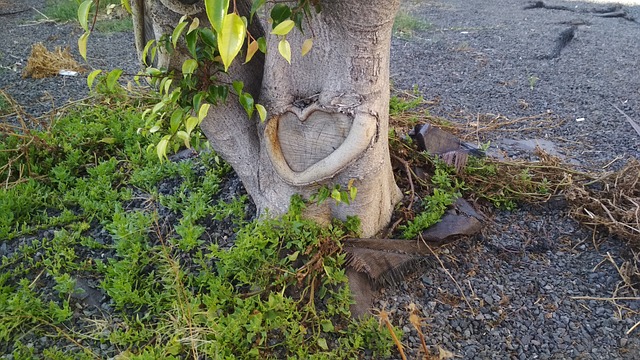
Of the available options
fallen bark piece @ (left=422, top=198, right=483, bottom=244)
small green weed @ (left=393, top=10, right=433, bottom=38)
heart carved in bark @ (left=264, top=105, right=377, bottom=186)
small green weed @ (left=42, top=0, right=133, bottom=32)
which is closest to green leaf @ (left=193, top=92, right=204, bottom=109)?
heart carved in bark @ (left=264, top=105, right=377, bottom=186)

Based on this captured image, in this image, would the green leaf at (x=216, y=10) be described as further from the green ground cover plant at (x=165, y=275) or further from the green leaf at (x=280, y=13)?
the green ground cover plant at (x=165, y=275)

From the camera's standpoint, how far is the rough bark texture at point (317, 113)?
187 centimetres

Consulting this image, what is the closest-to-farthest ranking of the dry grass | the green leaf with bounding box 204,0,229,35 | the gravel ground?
the green leaf with bounding box 204,0,229,35, the gravel ground, the dry grass

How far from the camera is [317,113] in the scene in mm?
2035

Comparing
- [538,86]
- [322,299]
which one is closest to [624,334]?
[322,299]

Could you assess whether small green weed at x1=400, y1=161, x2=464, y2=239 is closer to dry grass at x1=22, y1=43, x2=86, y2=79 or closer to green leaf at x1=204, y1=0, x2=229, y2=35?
green leaf at x1=204, y1=0, x2=229, y2=35

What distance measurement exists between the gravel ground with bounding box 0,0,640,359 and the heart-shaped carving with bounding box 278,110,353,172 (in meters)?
0.56

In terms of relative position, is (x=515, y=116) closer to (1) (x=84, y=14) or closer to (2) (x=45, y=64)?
(1) (x=84, y=14)

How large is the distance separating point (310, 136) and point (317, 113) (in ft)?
0.30

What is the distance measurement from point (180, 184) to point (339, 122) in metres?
0.90

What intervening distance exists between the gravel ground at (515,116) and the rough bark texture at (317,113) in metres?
0.45

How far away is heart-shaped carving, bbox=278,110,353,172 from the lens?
6.65 ft

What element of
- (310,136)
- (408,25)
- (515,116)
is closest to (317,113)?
(310,136)

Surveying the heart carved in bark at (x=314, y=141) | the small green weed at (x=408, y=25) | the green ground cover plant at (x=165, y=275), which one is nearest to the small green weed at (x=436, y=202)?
the green ground cover plant at (x=165, y=275)
